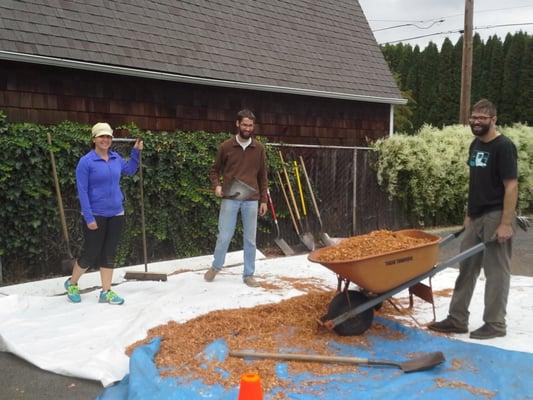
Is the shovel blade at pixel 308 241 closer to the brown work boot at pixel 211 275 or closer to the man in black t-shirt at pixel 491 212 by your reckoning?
the brown work boot at pixel 211 275

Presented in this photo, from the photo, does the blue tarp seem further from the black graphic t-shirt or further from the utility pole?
the utility pole

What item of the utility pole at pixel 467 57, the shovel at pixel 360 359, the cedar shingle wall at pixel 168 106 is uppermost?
the utility pole at pixel 467 57

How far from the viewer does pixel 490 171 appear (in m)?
4.23

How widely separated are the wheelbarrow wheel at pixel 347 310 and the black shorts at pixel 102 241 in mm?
2259

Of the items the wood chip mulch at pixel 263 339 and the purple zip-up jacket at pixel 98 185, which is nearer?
the wood chip mulch at pixel 263 339

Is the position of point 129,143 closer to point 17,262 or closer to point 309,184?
point 17,262

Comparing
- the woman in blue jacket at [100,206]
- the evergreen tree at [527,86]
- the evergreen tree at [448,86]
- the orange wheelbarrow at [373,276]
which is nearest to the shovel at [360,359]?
the orange wheelbarrow at [373,276]

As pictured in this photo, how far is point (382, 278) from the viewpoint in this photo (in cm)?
394

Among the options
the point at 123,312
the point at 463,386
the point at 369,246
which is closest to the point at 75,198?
the point at 123,312

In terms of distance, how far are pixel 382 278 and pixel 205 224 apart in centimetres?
415

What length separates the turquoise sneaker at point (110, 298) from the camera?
202 inches

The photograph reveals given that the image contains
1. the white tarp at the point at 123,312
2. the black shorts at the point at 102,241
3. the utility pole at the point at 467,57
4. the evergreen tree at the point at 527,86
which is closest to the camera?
the white tarp at the point at 123,312

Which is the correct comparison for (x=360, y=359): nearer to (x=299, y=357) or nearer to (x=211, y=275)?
(x=299, y=357)

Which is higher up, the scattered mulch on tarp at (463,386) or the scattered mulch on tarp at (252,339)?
the scattered mulch on tarp at (252,339)
